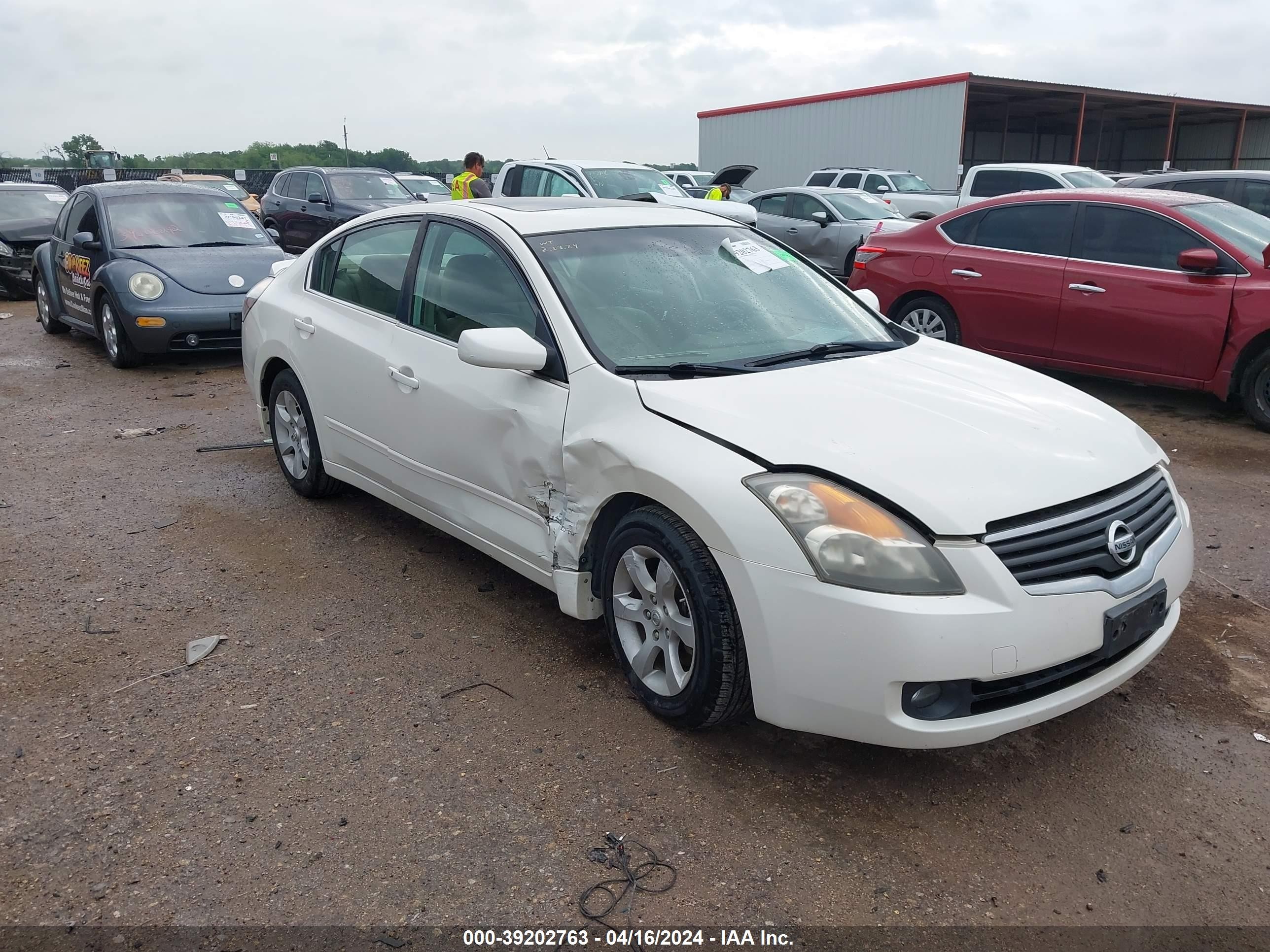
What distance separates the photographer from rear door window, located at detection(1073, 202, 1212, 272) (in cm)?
693

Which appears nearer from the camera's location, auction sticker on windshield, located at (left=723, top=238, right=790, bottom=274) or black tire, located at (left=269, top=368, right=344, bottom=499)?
auction sticker on windshield, located at (left=723, top=238, right=790, bottom=274)

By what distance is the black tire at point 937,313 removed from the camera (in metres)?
8.05

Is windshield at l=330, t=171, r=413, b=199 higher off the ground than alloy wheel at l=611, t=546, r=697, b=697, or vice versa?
windshield at l=330, t=171, r=413, b=199

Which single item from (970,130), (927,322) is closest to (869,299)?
(927,322)

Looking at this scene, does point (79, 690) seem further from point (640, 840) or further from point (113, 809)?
point (640, 840)

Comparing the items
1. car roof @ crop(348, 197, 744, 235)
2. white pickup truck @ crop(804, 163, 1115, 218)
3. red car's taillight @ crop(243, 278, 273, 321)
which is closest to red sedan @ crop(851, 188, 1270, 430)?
white pickup truck @ crop(804, 163, 1115, 218)

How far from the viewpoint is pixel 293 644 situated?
3895mm

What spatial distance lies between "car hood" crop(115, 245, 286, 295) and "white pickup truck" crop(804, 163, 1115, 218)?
7.35 metres

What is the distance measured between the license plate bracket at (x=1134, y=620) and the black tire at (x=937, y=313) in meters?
5.11

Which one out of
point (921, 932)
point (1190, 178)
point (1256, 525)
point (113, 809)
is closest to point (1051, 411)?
point (921, 932)

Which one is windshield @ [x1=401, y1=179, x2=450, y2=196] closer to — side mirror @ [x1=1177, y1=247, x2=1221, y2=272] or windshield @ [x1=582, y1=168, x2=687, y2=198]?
windshield @ [x1=582, y1=168, x2=687, y2=198]

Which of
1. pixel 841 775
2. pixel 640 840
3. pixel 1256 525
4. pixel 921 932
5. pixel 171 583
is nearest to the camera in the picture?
pixel 921 932

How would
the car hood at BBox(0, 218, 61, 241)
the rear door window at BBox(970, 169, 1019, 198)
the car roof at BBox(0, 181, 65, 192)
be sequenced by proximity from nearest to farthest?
1. the car hood at BBox(0, 218, 61, 241)
2. the car roof at BBox(0, 181, 65, 192)
3. the rear door window at BBox(970, 169, 1019, 198)

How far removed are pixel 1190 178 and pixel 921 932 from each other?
1116 centimetres
